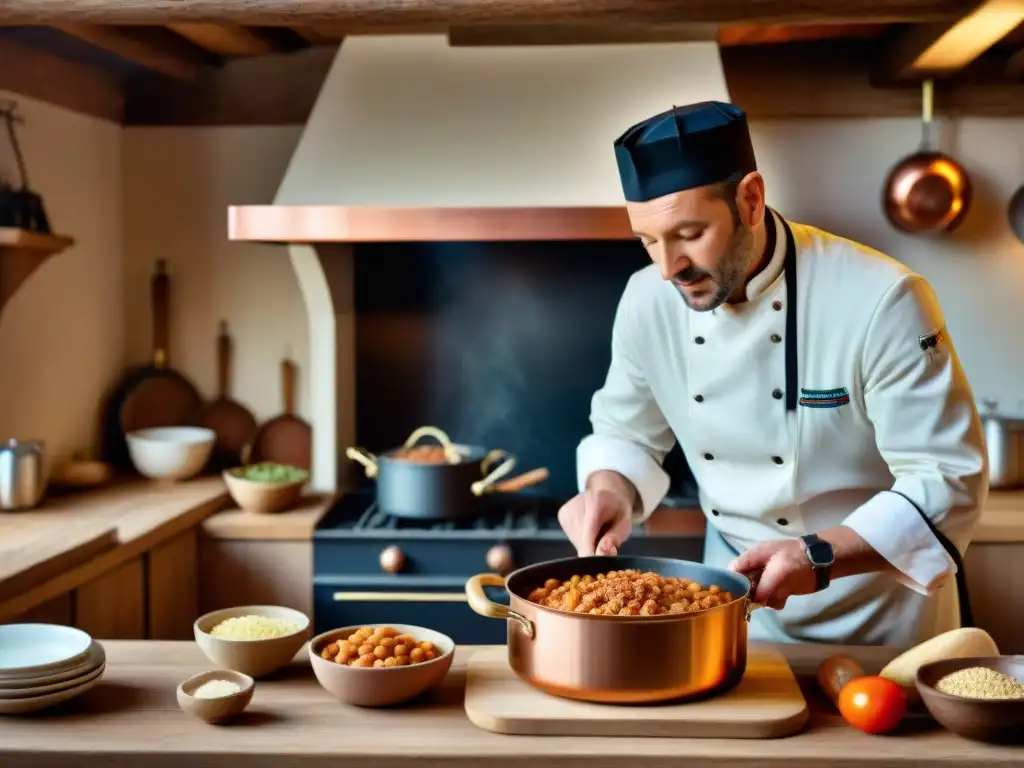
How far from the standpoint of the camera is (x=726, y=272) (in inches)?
64.6

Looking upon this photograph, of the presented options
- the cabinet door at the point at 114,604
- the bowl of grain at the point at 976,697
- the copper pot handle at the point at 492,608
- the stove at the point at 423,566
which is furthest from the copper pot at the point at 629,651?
the stove at the point at 423,566

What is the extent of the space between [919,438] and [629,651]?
2.14 feet

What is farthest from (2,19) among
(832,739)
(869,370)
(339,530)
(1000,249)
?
(1000,249)

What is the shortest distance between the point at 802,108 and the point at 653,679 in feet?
7.57

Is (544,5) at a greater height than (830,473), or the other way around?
(544,5)

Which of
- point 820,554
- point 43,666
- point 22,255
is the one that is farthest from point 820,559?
point 22,255

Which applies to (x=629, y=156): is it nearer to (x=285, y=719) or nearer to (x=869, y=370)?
(x=869, y=370)

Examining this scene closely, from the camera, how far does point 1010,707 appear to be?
1.24m

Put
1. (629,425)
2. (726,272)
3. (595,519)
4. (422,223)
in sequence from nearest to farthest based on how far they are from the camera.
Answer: (726,272) < (595,519) < (629,425) < (422,223)

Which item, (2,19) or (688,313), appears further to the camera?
(2,19)

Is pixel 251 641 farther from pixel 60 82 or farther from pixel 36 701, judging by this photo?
pixel 60 82

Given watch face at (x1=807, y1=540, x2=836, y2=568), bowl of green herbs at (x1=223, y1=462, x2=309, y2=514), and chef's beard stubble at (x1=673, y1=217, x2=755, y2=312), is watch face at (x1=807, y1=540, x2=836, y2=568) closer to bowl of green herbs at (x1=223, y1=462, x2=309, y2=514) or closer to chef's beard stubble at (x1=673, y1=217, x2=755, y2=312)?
chef's beard stubble at (x1=673, y1=217, x2=755, y2=312)

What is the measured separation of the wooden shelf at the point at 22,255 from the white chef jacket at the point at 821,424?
1458mm

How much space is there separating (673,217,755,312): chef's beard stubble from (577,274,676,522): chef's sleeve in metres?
0.34
